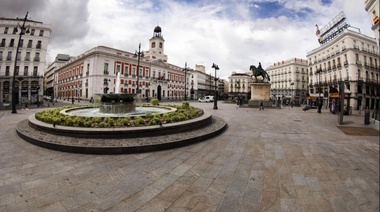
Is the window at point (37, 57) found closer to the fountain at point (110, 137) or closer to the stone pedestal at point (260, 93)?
the fountain at point (110, 137)

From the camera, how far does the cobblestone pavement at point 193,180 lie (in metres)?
2.79

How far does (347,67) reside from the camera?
33781 mm

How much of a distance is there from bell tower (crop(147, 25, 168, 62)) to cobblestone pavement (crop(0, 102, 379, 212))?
56.0 meters

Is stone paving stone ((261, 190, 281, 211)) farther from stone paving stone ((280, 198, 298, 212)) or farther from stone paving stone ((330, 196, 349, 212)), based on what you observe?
stone paving stone ((330, 196, 349, 212))

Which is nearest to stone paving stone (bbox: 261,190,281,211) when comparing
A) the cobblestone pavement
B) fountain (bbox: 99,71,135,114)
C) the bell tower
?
the cobblestone pavement

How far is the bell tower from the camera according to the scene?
57.9 meters

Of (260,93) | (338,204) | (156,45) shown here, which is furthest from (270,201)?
(156,45)

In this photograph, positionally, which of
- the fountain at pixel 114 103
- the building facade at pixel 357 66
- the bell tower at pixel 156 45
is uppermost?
the bell tower at pixel 156 45

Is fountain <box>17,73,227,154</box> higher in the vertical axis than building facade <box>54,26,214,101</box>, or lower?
lower

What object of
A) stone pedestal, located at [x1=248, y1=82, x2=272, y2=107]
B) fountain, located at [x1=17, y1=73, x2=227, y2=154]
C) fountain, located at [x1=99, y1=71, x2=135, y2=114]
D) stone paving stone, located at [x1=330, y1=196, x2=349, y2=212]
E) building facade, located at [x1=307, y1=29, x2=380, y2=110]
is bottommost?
stone paving stone, located at [x1=330, y1=196, x2=349, y2=212]

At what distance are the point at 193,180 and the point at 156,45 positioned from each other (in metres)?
59.6

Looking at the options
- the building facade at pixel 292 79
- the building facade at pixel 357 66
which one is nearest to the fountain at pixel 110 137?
the building facade at pixel 357 66

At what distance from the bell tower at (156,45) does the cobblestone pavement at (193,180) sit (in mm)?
55987

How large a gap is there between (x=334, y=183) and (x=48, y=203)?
517cm
